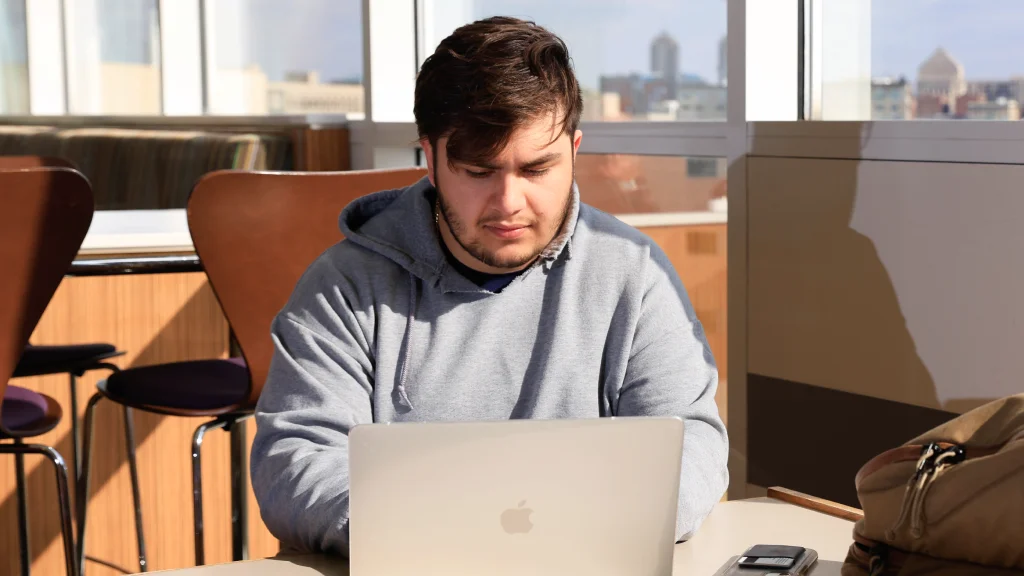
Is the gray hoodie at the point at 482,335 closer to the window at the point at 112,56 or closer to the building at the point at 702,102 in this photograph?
the building at the point at 702,102

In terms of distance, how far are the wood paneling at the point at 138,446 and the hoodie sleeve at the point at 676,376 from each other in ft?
5.13

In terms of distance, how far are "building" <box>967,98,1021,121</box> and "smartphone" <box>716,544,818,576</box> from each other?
40.2 inches

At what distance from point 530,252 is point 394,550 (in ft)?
1.81

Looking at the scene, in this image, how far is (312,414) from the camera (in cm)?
127

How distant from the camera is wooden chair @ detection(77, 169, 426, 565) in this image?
2049 mm

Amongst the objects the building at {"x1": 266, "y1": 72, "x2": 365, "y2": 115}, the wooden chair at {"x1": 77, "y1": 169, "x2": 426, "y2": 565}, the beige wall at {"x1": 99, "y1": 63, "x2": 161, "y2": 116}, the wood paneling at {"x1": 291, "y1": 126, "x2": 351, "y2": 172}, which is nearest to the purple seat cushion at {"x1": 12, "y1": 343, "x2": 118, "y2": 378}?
the wooden chair at {"x1": 77, "y1": 169, "x2": 426, "y2": 565}

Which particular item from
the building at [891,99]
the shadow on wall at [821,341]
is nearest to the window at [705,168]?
the shadow on wall at [821,341]

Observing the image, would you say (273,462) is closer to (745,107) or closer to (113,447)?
(745,107)

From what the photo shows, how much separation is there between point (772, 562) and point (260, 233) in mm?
1330

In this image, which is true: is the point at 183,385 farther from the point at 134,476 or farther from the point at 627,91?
the point at 627,91

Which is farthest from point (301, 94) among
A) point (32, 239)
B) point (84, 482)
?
point (32, 239)

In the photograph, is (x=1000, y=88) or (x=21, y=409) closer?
(x=1000, y=88)

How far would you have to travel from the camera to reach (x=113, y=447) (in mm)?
2740

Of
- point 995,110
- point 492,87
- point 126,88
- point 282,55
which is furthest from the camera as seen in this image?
point 282,55
